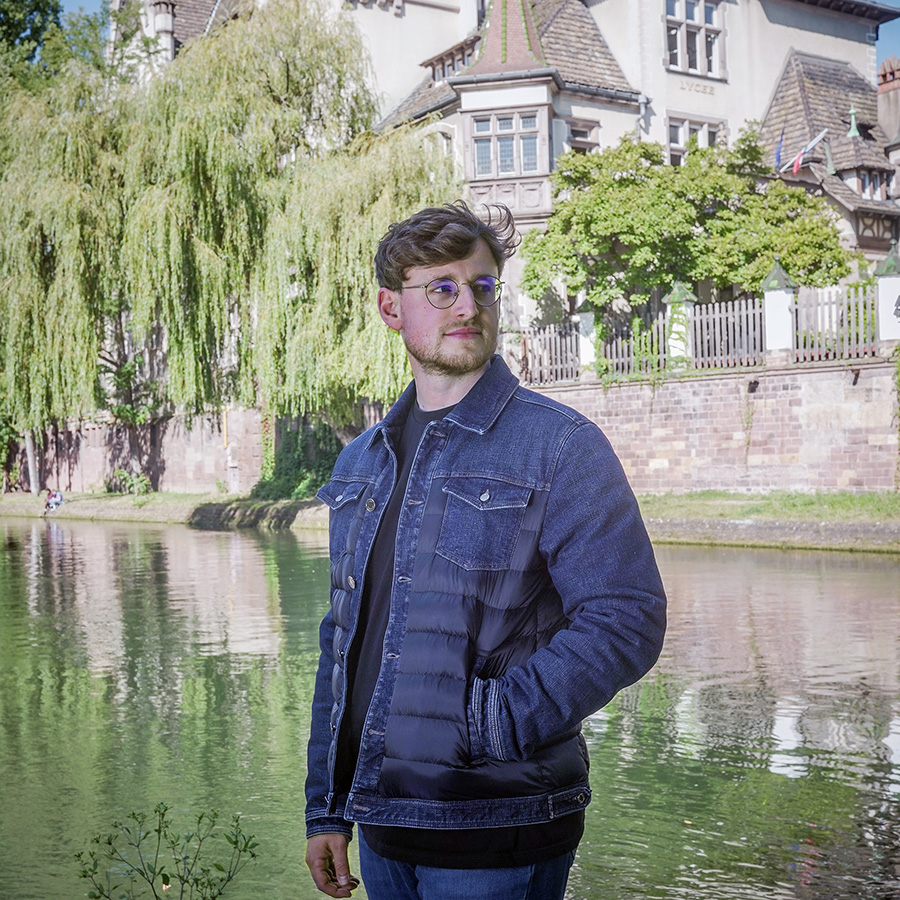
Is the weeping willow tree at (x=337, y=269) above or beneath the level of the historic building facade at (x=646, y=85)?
beneath

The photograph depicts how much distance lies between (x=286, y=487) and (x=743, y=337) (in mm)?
12980

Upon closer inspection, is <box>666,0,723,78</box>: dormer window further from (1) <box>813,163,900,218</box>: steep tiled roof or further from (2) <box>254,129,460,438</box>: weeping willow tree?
(2) <box>254,129,460,438</box>: weeping willow tree

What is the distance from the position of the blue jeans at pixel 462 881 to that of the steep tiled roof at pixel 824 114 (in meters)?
32.6

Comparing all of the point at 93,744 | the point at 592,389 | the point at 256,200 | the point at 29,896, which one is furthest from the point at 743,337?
the point at 29,896

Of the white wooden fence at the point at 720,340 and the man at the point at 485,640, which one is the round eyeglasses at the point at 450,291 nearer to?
the man at the point at 485,640

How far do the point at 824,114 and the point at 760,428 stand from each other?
14903 millimetres

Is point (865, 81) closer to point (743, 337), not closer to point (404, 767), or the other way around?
point (743, 337)

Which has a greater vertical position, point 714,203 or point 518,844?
point 714,203

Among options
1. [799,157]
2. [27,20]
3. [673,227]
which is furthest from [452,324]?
[27,20]

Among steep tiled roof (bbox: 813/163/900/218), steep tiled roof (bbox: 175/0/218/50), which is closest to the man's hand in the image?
steep tiled roof (bbox: 813/163/900/218)

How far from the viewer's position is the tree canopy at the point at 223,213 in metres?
23.2

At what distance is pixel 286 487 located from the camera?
107 ft

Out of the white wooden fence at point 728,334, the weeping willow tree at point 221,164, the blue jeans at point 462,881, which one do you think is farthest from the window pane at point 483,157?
the blue jeans at point 462,881

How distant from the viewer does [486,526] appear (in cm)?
245
